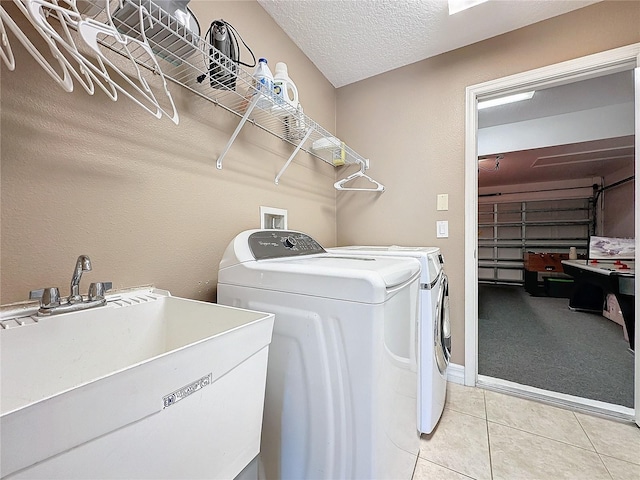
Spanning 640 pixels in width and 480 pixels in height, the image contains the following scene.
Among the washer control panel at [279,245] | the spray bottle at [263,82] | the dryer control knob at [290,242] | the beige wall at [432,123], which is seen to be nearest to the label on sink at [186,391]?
the washer control panel at [279,245]

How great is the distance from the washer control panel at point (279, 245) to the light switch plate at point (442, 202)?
107 cm

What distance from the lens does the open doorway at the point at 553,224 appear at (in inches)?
85.7

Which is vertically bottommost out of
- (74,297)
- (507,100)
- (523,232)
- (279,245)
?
(74,297)

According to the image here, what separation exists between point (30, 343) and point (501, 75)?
8.66ft

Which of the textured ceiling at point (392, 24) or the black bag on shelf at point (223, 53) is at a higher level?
the textured ceiling at point (392, 24)

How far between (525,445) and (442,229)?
4.24 feet

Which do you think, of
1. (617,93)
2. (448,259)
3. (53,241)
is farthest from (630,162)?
(53,241)

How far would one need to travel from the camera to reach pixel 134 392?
0.41 m

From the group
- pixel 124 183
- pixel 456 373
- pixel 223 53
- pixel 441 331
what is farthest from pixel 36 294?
pixel 456 373

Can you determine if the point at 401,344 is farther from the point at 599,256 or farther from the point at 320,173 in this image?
the point at 599,256

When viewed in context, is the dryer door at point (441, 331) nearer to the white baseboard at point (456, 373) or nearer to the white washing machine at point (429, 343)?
the white washing machine at point (429, 343)

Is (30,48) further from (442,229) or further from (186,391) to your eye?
(442,229)

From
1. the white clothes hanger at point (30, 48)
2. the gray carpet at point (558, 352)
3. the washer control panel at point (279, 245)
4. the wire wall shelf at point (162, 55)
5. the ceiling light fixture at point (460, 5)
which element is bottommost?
the gray carpet at point (558, 352)

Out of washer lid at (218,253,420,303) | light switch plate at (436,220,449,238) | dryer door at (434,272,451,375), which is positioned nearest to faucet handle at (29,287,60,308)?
washer lid at (218,253,420,303)
